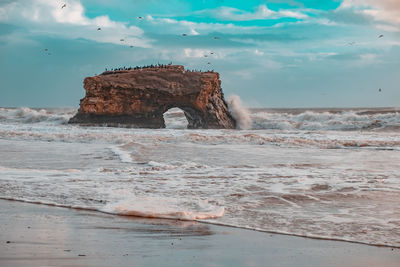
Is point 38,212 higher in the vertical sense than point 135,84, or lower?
lower

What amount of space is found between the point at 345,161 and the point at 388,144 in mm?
6436

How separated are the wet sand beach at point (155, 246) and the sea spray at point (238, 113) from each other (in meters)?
28.0

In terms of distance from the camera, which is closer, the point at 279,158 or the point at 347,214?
the point at 347,214

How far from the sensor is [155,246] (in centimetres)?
443

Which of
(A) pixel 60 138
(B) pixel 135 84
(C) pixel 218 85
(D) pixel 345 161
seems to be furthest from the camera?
(C) pixel 218 85

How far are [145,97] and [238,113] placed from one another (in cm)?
725

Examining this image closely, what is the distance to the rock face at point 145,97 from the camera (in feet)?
95.6

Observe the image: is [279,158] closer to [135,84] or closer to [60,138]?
[60,138]

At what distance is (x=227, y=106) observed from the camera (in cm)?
3331

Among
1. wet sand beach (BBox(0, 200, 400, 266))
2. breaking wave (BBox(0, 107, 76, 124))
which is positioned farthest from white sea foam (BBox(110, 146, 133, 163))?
breaking wave (BBox(0, 107, 76, 124))

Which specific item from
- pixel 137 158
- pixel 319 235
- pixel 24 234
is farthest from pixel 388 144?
pixel 24 234

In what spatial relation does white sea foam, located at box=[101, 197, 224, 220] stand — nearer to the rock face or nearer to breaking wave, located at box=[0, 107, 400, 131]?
the rock face

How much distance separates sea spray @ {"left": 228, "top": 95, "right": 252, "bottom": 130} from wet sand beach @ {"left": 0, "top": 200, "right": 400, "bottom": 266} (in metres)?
28.0

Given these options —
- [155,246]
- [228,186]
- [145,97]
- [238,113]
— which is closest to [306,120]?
[238,113]
